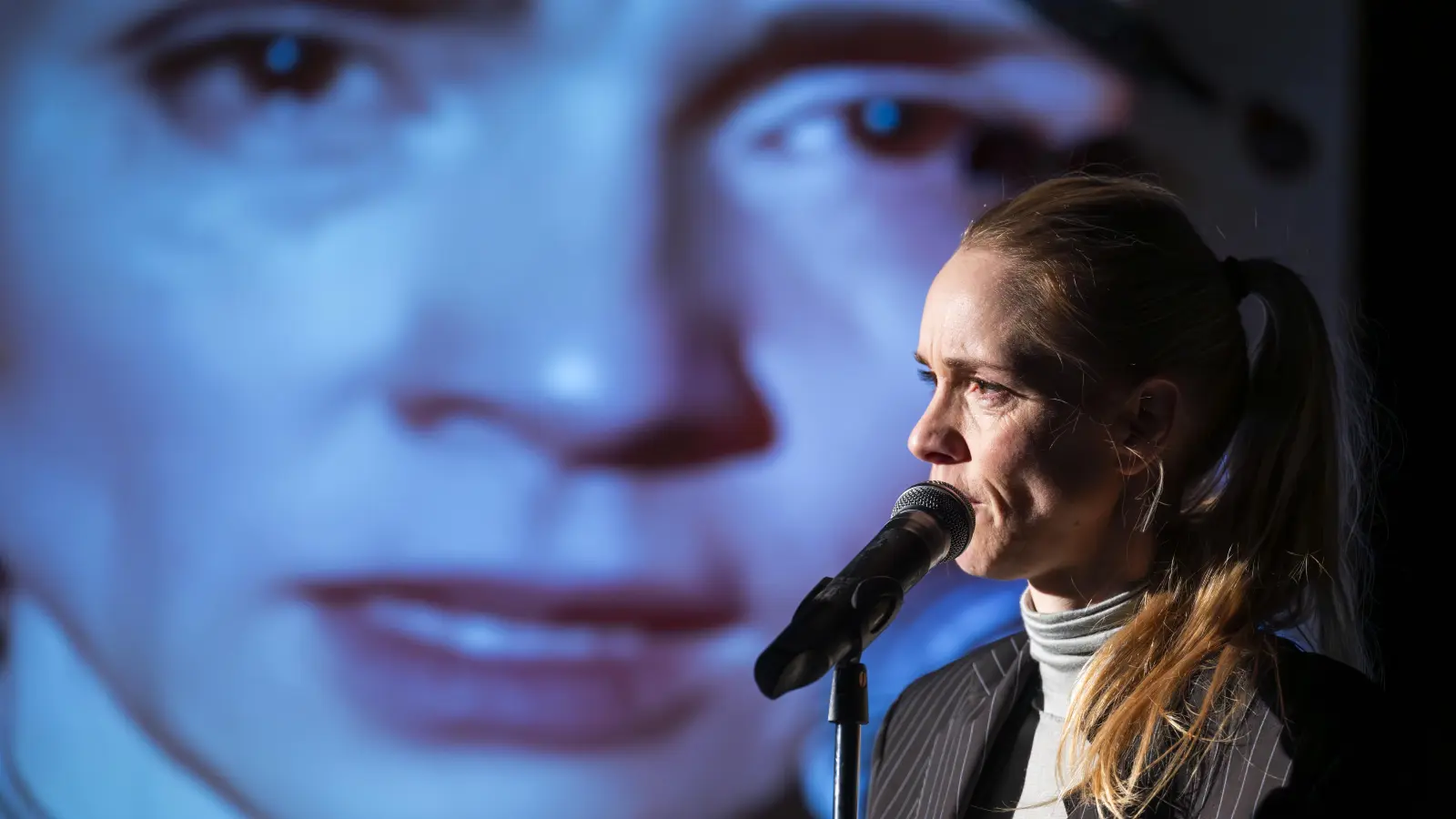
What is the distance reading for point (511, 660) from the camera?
1.86 m

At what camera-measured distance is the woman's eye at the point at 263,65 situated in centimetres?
191

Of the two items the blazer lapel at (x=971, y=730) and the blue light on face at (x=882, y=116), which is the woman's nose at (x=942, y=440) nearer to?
the blazer lapel at (x=971, y=730)

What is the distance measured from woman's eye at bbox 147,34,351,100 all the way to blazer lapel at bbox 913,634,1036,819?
135 centimetres

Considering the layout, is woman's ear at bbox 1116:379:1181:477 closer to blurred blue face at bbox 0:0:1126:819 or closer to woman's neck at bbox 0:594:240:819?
blurred blue face at bbox 0:0:1126:819

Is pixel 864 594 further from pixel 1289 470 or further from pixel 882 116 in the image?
pixel 882 116

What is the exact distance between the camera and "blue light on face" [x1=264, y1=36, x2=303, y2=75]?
1923 mm

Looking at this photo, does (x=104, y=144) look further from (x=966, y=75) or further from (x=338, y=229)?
(x=966, y=75)

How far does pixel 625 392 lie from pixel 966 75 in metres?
0.78

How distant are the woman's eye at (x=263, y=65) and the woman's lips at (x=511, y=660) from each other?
789 millimetres

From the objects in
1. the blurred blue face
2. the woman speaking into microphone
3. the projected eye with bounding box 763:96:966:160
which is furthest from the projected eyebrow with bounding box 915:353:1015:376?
the projected eye with bounding box 763:96:966:160

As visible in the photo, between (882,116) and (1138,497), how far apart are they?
1.07m

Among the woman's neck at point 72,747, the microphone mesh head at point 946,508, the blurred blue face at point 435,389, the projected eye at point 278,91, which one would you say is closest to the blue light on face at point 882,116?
the blurred blue face at point 435,389

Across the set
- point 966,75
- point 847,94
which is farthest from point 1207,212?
point 847,94

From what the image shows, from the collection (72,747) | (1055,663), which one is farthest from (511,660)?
(1055,663)
